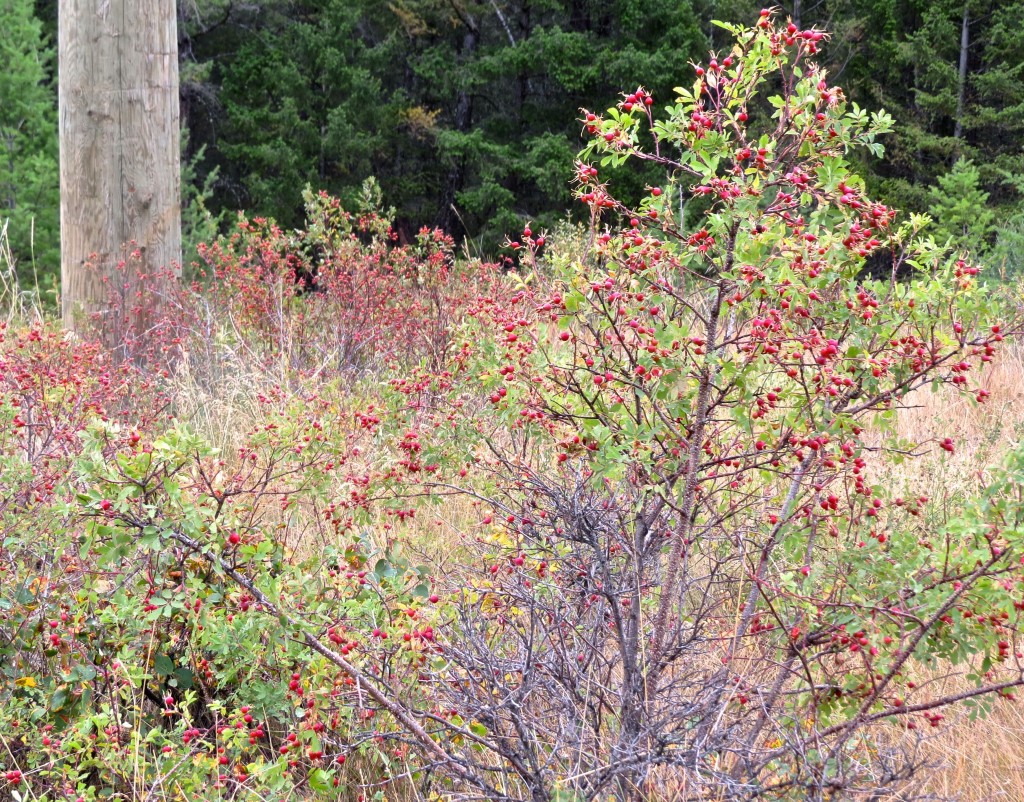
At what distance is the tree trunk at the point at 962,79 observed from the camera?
18703 millimetres

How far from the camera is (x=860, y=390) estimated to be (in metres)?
2.24

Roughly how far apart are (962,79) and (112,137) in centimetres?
1817

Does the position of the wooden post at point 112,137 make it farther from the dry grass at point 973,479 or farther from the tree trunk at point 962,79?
the tree trunk at point 962,79

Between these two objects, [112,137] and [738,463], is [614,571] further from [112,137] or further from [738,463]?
[112,137]

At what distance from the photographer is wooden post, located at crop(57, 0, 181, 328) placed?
4848 millimetres

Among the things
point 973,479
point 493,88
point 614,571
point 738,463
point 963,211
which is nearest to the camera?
point 738,463

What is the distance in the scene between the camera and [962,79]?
18.7 m

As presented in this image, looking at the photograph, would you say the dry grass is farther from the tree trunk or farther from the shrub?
the tree trunk

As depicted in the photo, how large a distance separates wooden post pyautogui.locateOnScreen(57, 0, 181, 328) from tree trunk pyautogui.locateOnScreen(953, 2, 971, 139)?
17.2 meters

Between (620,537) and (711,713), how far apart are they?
0.50 meters

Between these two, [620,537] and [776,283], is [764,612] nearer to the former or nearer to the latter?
[620,537]

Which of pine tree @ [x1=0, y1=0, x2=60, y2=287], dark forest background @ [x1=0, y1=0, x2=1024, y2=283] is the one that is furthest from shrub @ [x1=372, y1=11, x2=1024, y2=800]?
dark forest background @ [x1=0, y1=0, x2=1024, y2=283]

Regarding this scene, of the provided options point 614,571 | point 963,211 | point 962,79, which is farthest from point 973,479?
point 962,79

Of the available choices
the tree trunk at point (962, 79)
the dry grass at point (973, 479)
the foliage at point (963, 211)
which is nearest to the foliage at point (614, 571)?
the dry grass at point (973, 479)
